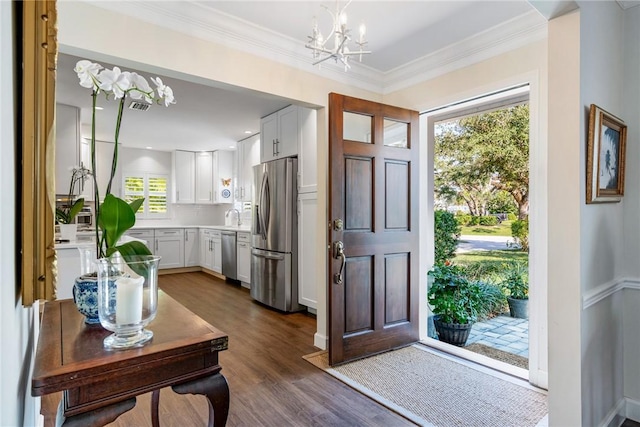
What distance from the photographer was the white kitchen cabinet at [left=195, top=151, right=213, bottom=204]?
7.35 meters

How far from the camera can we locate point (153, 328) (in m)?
1.18

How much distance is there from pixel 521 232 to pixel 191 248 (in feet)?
19.2

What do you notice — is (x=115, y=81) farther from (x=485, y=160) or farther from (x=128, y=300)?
(x=485, y=160)

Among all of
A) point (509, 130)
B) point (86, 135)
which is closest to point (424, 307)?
point (509, 130)

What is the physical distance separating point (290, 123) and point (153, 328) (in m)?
3.48

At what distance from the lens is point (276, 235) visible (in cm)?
436

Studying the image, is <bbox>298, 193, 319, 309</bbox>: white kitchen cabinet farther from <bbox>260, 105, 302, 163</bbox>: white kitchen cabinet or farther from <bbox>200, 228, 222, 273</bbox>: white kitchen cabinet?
<bbox>200, 228, 222, 273</bbox>: white kitchen cabinet

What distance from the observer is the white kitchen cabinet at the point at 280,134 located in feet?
13.9

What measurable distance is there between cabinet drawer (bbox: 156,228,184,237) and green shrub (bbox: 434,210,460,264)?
16.3ft

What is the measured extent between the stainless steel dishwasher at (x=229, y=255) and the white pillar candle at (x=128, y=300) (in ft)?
15.9

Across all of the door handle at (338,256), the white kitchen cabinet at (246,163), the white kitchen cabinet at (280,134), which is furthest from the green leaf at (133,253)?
the white kitchen cabinet at (246,163)

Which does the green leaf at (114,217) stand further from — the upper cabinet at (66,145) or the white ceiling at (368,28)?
the upper cabinet at (66,145)

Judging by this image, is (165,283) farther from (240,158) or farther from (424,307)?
(424,307)

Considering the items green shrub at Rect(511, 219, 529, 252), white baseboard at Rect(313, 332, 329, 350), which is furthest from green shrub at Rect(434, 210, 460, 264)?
white baseboard at Rect(313, 332, 329, 350)
